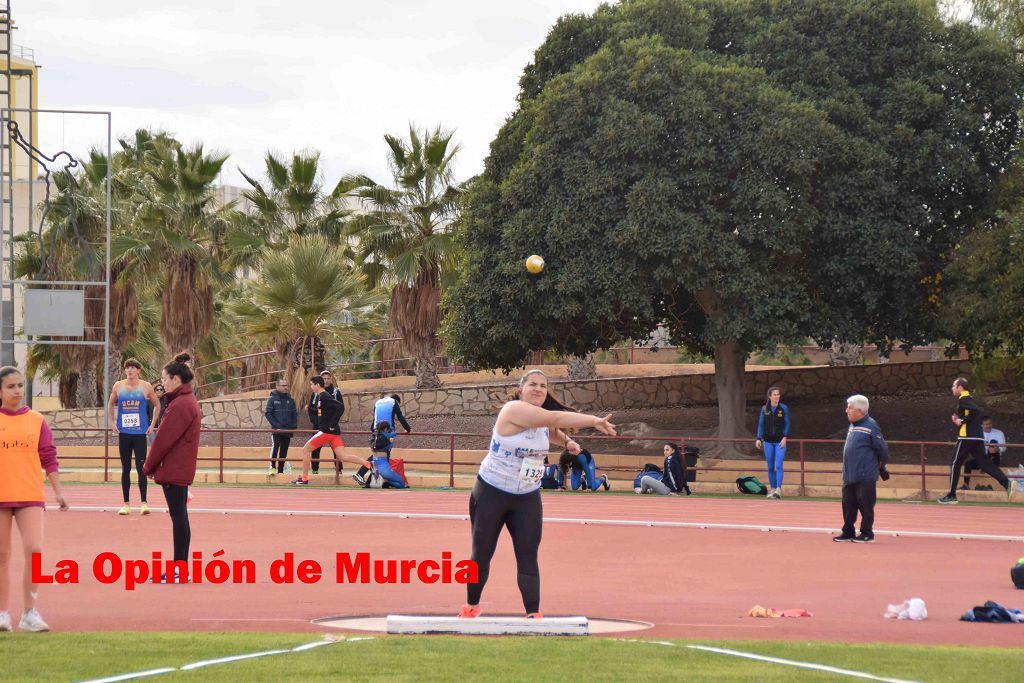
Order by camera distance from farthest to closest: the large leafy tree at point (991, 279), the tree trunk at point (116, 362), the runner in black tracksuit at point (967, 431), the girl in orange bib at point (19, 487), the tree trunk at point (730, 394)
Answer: the tree trunk at point (116, 362) → the tree trunk at point (730, 394) → the large leafy tree at point (991, 279) → the runner in black tracksuit at point (967, 431) → the girl in orange bib at point (19, 487)

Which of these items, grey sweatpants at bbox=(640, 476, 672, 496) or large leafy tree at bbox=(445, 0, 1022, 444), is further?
large leafy tree at bbox=(445, 0, 1022, 444)

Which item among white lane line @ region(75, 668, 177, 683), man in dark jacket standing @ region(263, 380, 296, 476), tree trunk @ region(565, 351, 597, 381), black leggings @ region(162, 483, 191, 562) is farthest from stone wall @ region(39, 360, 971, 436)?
white lane line @ region(75, 668, 177, 683)

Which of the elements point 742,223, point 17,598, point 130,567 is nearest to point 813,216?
point 742,223

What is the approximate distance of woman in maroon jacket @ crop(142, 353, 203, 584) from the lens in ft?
36.6

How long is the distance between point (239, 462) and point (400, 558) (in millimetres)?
17048

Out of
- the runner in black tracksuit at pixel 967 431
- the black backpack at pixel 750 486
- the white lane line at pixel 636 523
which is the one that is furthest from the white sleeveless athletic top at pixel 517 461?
the black backpack at pixel 750 486

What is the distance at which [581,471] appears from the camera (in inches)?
965

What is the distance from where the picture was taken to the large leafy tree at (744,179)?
2805 centimetres

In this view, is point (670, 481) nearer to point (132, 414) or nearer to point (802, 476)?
point (802, 476)

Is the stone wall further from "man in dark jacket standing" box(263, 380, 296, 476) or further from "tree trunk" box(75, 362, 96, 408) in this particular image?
"man in dark jacket standing" box(263, 380, 296, 476)

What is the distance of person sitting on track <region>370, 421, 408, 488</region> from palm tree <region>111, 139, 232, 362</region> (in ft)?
50.7

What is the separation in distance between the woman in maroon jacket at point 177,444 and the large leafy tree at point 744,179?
1722 cm

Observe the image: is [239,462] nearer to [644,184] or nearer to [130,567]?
[644,184]

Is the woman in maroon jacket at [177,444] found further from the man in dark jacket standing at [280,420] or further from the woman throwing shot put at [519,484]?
the man in dark jacket standing at [280,420]
